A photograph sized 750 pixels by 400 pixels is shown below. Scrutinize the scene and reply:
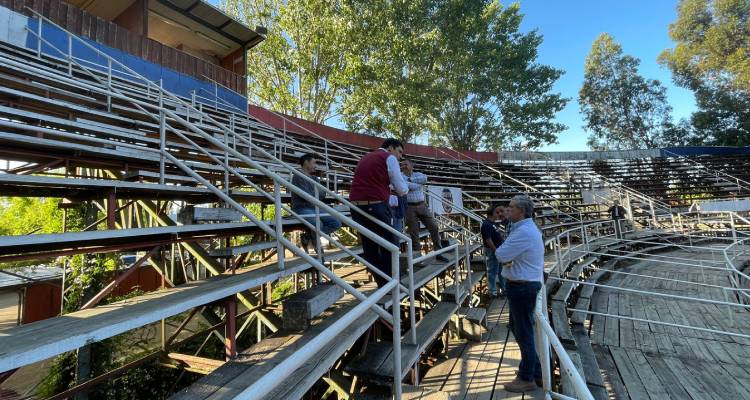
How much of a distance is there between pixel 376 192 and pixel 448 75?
22.0 m

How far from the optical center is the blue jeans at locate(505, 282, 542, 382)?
2.98m

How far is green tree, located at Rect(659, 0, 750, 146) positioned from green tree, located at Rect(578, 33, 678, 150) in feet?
10.5

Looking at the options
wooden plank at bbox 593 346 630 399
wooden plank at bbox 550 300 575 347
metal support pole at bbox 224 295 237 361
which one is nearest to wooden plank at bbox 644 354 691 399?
wooden plank at bbox 593 346 630 399

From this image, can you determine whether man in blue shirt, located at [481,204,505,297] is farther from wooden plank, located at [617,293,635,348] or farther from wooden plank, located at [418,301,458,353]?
wooden plank, located at [617,293,635,348]

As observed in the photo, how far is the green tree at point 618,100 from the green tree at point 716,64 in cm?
321

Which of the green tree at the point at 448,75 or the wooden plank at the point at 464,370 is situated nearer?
the wooden plank at the point at 464,370

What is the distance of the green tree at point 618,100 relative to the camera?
115ft

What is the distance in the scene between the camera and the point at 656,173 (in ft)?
69.4

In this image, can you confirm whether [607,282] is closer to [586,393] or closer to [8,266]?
[586,393]

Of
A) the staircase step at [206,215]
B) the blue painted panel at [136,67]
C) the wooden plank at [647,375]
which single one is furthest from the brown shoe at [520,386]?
the blue painted panel at [136,67]

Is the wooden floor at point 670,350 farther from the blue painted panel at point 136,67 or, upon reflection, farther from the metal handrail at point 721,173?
the metal handrail at point 721,173

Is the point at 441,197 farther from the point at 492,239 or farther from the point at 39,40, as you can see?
the point at 39,40

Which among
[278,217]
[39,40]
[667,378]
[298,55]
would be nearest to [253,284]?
[278,217]

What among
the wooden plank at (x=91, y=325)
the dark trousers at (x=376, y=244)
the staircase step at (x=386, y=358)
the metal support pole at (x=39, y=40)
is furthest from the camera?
the metal support pole at (x=39, y=40)
